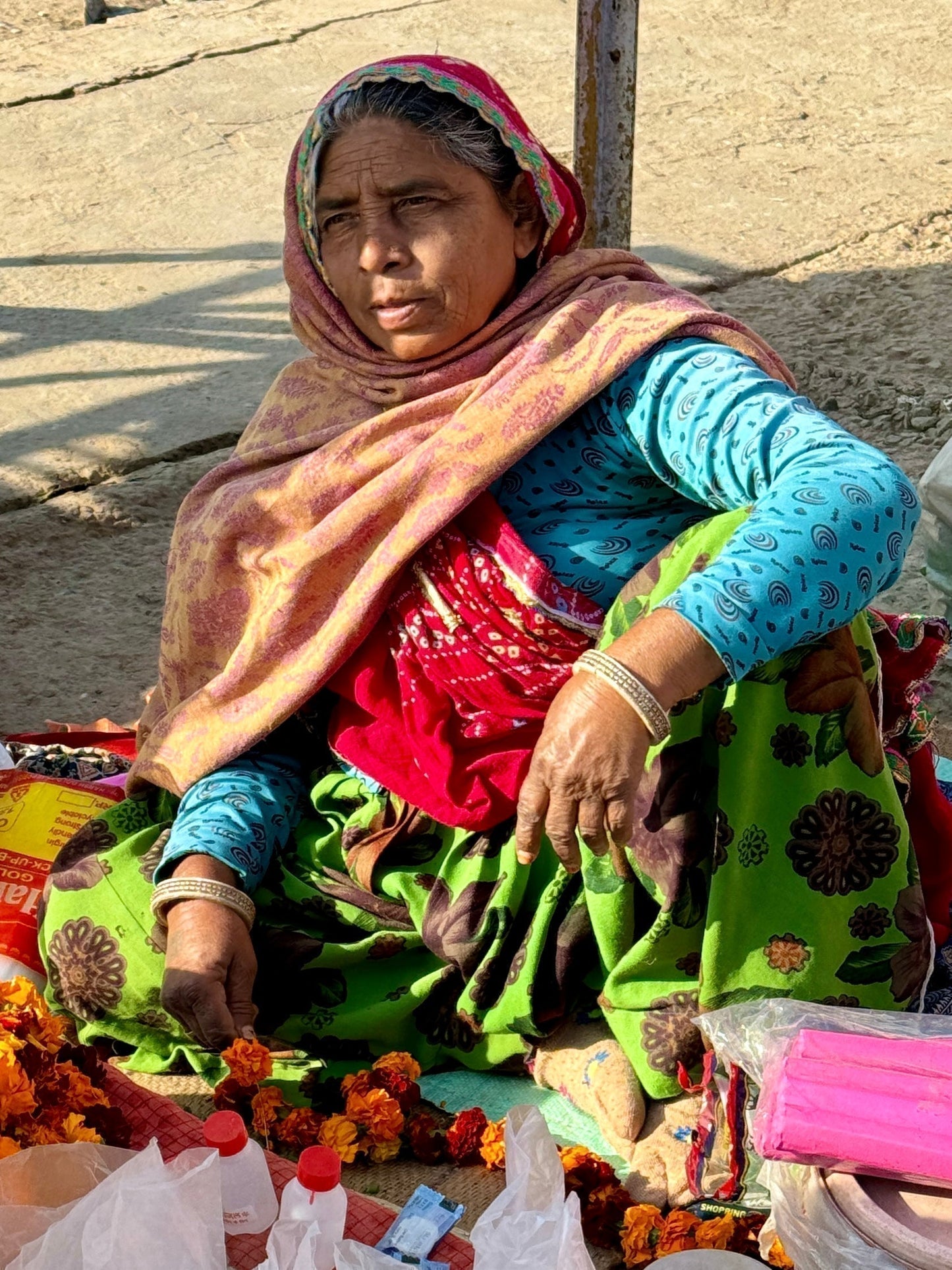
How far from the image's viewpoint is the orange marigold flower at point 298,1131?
7.29ft

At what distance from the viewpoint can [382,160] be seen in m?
2.35

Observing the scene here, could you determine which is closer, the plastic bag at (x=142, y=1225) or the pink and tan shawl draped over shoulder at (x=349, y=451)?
the plastic bag at (x=142, y=1225)

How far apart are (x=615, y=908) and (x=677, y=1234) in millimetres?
432

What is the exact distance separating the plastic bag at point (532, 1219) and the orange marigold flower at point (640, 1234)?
1.02 feet

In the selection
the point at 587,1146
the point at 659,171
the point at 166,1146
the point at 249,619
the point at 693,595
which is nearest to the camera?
the point at 693,595

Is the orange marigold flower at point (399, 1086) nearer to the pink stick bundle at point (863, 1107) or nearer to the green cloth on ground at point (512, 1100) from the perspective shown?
the green cloth on ground at point (512, 1100)

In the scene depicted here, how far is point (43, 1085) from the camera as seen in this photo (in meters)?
1.96

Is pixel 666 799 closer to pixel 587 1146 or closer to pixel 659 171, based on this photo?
pixel 587 1146

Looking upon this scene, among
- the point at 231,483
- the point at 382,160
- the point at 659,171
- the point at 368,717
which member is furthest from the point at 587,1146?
the point at 659,171

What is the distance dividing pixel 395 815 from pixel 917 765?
82cm

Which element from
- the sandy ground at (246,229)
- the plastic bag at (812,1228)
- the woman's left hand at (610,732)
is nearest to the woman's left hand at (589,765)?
the woman's left hand at (610,732)

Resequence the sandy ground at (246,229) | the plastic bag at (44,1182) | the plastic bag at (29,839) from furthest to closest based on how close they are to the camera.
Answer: the sandy ground at (246,229) < the plastic bag at (29,839) < the plastic bag at (44,1182)

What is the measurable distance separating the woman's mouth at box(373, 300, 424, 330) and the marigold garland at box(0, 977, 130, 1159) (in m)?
1.11

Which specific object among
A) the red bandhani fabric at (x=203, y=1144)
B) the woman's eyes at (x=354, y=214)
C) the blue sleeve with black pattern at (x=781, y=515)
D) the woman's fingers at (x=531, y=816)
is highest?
the woman's eyes at (x=354, y=214)
